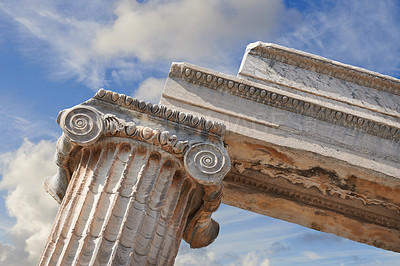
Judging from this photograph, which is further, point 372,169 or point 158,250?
point 372,169

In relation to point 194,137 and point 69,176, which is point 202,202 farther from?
point 69,176

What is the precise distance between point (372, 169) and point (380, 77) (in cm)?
203

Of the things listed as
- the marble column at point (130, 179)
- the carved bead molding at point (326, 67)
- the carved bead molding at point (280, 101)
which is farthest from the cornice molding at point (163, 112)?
the carved bead molding at point (326, 67)

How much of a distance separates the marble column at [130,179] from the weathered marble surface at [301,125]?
0.78 meters

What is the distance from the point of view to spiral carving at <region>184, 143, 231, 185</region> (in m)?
6.96

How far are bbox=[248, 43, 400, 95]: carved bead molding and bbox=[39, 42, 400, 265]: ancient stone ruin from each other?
0.06ft

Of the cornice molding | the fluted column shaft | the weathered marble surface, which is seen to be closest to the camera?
the fluted column shaft

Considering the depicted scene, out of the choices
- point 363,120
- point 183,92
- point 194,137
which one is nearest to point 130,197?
point 194,137

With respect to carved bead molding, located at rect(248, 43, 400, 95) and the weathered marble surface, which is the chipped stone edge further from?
carved bead molding, located at rect(248, 43, 400, 95)

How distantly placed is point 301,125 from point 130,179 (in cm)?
269

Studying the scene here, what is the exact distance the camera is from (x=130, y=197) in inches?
260

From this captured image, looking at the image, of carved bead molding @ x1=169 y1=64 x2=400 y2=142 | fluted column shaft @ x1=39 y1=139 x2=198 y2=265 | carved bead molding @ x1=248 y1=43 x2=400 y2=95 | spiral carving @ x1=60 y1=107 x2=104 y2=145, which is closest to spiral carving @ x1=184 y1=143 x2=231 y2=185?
fluted column shaft @ x1=39 y1=139 x2=198 y2=265

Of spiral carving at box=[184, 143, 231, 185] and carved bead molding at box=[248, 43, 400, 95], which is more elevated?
carved bead molding at box=[248, 43, 400, 95]

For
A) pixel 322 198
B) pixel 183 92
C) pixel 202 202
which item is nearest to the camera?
pixel 202 202
